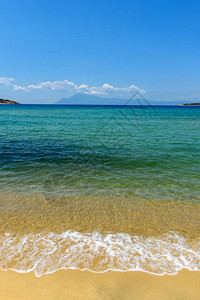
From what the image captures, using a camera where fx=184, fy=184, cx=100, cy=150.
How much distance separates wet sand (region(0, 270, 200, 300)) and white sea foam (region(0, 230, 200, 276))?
0.19 meters

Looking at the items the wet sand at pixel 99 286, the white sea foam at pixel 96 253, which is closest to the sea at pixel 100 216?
the white sea foam at pixel 96 253

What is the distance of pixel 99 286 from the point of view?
429 centimetres

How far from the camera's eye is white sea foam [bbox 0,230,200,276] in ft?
15.9

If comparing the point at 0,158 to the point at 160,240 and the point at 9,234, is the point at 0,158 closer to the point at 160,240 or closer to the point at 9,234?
the point at 9,234

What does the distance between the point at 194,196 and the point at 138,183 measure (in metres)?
2.85

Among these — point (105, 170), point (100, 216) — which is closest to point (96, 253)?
point (100, 216)

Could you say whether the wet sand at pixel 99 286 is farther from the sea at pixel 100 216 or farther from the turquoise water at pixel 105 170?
the turquoise water at pixel 105 170

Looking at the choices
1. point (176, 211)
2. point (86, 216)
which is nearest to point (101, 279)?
point (86, 216)

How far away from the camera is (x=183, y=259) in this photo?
5152mm

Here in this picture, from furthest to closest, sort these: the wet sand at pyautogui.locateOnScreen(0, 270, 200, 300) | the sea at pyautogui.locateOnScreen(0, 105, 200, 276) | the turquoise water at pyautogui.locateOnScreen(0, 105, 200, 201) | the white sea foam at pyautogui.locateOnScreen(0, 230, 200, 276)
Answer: the turquoise water at pyautogui.locateOnScreen(0, 105, 200, 201) < the sea at pyautogui.locateOnScreen(0, 105, 200, 276) < the white sea foam at pyautogui.locateOnScreen(0, 230, 200, 276) < the wet sand at pyautogui.locateOnScreen(0, 270, 200, 300)

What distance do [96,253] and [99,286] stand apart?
1.07 m

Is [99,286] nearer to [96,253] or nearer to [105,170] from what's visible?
[96,253]

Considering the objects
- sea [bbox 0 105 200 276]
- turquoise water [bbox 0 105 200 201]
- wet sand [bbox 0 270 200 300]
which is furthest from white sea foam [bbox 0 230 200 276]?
turquoise water [bbox 0 105 200 201]

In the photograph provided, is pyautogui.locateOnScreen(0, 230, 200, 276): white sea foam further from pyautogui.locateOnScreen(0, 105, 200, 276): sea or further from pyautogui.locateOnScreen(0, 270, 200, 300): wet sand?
pyautogui.locateOnScreen(0, 270, 200, 300): wet sand
